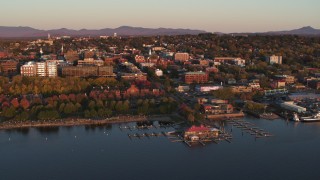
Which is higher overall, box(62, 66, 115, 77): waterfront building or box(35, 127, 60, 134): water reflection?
box(62, 66, 115, 77): waterfront building

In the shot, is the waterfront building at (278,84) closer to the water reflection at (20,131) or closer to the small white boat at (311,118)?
the small white boat at (311,118)

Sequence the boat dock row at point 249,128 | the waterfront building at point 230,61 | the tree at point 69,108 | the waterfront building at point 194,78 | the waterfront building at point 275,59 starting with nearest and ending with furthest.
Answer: the boat dock row at point 249,128 < the tree at point 69,108 < the waterfront building at point 194,78 < the waterfront building at point 230,61 < the waterfront building at point 275,59

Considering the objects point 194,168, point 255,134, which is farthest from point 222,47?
point 194,168

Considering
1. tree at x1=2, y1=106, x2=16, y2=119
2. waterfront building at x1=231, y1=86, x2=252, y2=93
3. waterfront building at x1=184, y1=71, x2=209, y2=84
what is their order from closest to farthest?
tree at x1=2, y1=106, x2=16, y2=119 < waterfront building at x1=231, y1=86, x2=252, y2=93 < waterfront building at x1=184, y1=71, x2=209, y2=84

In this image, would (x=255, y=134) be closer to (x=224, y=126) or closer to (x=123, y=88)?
(x=224, y=126)

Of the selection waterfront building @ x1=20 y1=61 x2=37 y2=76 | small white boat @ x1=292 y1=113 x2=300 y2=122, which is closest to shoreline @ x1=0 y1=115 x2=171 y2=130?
small white boat @ x1=292 y1=113 x2=300 y2=122

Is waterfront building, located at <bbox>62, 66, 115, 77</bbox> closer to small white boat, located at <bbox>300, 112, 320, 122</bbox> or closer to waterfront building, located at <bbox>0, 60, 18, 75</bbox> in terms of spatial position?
waterfront building, located at <bbox>0, 60, 18, 75</bbox>

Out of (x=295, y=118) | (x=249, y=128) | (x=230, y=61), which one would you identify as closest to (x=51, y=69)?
(x=230, y=61)

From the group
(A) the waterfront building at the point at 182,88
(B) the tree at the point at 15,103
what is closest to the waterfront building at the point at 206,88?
(A) the waterfront building at the point at 182,88

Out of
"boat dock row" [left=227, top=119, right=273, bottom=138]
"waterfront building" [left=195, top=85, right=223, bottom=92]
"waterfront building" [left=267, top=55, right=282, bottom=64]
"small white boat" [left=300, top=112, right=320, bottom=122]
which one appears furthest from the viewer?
"waterfront building" [left=267, top=55, right=282, bottom=64]

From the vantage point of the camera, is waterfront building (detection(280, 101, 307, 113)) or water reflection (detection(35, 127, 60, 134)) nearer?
water reflection (detection(35, 127, 60, 134))

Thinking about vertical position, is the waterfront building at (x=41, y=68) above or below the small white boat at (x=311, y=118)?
above
